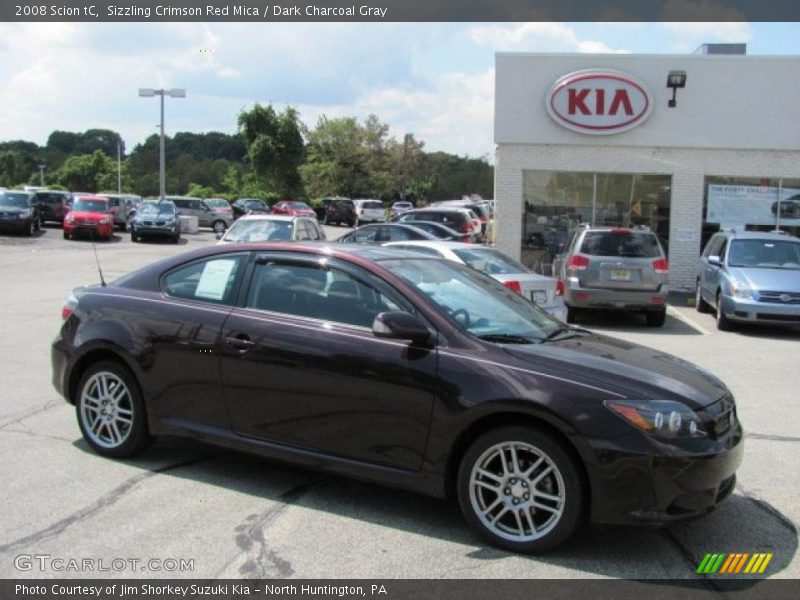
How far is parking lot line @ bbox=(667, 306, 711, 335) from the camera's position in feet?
43.2

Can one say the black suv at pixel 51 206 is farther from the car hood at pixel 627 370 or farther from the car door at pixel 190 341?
the car hood at pixel 627 370

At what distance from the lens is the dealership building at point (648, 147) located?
18297 millimetres

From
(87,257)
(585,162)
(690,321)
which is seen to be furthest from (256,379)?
(87,257)

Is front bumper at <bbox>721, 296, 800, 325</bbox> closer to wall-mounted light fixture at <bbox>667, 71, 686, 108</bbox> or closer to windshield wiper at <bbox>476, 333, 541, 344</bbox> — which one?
wall-mounted light fixture at <bbox>667, 71, 686, 108</bbox>

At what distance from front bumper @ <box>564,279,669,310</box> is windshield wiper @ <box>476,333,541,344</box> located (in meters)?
8.87

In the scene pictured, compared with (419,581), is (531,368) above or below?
above

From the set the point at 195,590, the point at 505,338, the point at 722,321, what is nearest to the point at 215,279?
the point at 505,338

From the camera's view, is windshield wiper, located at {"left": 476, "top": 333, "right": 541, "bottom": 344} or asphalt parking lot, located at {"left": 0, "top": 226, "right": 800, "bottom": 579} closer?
asphalt parking lot, located at {"left": 0, "top": 226, "right": 800, "bottom": 579}

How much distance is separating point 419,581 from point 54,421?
3.91m

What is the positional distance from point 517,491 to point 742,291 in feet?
31.9

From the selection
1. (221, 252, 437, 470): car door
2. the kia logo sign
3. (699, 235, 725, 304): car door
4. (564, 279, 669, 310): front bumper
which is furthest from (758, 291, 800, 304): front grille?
(221, 252, 437, 470): car door

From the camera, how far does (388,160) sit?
70125 millimetres

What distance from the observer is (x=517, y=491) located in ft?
13.6

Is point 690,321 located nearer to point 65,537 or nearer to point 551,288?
point 551,288
